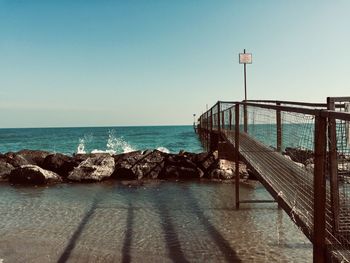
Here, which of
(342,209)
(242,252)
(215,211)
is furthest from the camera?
(215,211)

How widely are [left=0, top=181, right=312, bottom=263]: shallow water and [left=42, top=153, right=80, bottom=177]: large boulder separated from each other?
3.49 m

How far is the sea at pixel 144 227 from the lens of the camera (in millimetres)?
6719

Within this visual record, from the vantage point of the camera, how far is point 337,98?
5410 millimetres

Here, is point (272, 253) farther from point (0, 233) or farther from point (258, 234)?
point (0, 233)

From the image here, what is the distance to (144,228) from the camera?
8.29m

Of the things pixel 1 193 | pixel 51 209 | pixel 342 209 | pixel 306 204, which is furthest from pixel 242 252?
pixel 1 193

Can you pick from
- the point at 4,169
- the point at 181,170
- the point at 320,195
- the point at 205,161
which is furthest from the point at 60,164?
the point at 320,195

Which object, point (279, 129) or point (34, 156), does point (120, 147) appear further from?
point (279, 129)

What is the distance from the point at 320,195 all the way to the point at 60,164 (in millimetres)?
14018

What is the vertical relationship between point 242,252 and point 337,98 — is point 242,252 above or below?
below

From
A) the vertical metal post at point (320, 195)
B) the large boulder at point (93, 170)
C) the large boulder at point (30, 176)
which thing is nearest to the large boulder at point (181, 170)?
the large boulder at point (93, 170)

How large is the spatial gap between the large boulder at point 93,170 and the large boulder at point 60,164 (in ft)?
2.13

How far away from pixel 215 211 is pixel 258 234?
2.15m

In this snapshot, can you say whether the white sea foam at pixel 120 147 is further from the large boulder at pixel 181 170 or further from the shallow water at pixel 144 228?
the shallow water at pixel 144 228
